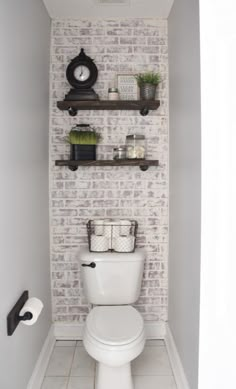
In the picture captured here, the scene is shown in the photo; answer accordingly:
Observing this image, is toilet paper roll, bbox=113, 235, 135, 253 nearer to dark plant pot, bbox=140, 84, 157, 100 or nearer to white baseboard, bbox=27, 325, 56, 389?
white baseboard, bbox=27, 325, 56, 389

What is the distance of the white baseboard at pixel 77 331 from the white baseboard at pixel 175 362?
68mm

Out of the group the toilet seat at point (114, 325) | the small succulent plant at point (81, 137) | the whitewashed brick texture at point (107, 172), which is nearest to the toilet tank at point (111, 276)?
the toilet seat at point (114, 325)

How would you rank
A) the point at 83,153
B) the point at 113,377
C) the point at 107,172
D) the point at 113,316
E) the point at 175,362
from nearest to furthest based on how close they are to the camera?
the point at 113,377
the point at 113,316
the point at 175,362
the point at 83,153
the point at 107,172

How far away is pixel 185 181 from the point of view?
197cm

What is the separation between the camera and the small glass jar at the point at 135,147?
7.92 ft

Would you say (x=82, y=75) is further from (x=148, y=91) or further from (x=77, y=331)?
(x=77, y=331)

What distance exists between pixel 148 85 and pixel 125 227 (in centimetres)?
96

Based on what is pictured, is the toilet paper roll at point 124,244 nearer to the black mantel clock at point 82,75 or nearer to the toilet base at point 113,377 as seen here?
the toilet base at point 113,377

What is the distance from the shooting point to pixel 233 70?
942 mm

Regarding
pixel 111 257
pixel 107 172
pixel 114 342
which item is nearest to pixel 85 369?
pixel 114 342

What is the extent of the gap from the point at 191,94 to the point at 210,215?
1012mm

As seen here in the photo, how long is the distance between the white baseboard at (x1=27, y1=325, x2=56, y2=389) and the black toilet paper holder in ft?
1.71

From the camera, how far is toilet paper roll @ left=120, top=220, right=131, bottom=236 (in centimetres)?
243

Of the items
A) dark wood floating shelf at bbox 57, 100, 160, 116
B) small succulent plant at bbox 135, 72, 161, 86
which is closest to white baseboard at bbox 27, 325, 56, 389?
dark wood floating shelf at bbox 57, 100, 160, 116
